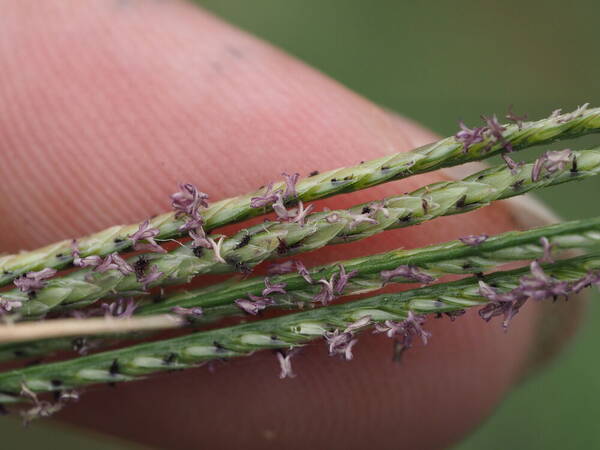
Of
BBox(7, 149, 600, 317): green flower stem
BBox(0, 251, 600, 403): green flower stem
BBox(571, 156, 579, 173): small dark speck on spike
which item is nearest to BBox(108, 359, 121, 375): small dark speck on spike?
BBox(0, 251, 600, 403): green flower stem

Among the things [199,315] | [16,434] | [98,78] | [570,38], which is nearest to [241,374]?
[199,315]

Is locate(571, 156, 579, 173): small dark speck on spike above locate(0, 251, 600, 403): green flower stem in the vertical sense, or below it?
above

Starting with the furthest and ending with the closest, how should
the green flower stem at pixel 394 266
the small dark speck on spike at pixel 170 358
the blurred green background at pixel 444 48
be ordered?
the blurred green background at pixel 444 48 < the small dark speck on spike at pixel 170 358 < the green flower stem at pixel 394 266

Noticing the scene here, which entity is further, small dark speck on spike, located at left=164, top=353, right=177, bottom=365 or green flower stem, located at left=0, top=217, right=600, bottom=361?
small dark speck on spike, located at left=164, top=353, right=177, bottom=365

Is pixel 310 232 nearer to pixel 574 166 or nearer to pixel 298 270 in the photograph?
pixel 298 270

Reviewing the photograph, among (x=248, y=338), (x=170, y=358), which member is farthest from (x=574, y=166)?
(x=170, y=358)

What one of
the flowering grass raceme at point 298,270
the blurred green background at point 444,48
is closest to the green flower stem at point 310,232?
the flowering grass raceme at point 298,270

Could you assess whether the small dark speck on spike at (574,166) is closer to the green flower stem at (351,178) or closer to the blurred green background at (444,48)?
the green flower stem at (351,178)

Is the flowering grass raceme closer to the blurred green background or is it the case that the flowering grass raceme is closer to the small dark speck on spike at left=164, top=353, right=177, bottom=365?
the small dark speck on spike at left=164, top=353, right=177, bottom=365
